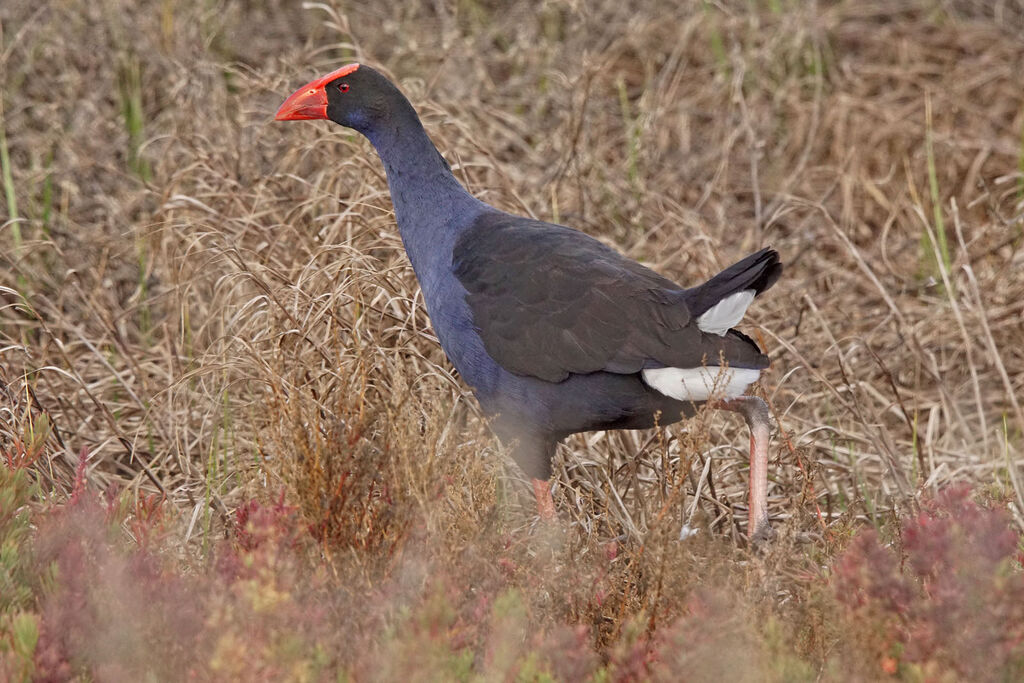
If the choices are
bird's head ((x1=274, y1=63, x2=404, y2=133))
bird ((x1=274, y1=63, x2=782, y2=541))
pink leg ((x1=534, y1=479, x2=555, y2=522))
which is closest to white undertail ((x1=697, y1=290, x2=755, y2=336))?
bird ((x1=274, y1=63, x2=782, y2=541))

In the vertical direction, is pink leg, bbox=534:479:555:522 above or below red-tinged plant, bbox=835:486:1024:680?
below

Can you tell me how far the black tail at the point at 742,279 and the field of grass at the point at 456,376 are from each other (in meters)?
0.29

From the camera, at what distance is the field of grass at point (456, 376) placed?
74.1 inches

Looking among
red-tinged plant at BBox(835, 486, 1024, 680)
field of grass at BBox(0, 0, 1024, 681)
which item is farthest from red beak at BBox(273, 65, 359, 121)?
red-tinged plant at BBox(835, 486, 1024, 680)

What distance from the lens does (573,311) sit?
265cm

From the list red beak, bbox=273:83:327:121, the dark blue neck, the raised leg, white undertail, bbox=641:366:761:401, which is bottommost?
the raised leg

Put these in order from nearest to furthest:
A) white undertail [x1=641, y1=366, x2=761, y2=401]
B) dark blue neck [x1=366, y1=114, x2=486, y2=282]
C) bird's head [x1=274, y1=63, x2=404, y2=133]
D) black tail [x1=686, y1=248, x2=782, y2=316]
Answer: black tail [x1=686, y1=248, x2=782, y2=316] → white undertail [x1=641, y1=366, x2=761, y2=401] → dark blue neck [x1=366, y1=114, x2=486, y2=282] → bird's head [x1=274, y1=63, x2=404, y2=133]

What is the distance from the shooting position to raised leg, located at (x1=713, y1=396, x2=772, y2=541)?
2.69 metres

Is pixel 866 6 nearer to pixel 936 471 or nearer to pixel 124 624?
pixel 936 471

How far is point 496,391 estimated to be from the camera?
2.78 m

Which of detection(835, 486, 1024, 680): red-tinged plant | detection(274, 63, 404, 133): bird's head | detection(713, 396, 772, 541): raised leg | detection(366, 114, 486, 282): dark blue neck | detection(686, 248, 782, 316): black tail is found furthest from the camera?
detection(274, 63, 404, 133): bird's head

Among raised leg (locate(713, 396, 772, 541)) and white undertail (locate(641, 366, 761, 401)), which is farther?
raised leg (locate(713, 396, 772, 541))

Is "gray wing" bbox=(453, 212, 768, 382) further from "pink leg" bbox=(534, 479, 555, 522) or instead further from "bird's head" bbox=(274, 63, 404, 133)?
"bird's head" bbox=(274, 63, 404, 133)

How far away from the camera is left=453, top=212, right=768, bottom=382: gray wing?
256cm
